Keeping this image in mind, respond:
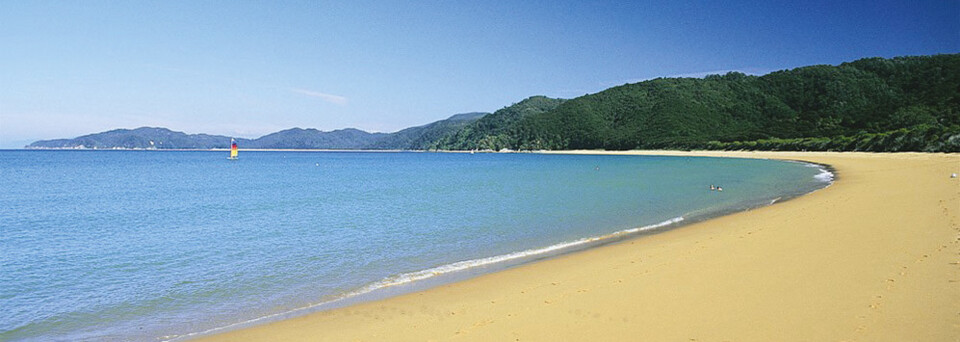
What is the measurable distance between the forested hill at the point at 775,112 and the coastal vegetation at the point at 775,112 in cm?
22

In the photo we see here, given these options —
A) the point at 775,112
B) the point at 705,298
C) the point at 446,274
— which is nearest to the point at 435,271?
the point at 446,274

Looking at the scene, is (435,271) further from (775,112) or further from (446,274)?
(775,112)

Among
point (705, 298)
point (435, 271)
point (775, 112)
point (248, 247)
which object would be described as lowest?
point (248, 247)

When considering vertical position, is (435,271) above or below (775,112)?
below

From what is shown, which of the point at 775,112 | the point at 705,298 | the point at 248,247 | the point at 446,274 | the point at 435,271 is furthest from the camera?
the point at 775,112

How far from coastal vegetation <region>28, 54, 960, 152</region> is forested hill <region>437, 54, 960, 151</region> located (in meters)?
0.22

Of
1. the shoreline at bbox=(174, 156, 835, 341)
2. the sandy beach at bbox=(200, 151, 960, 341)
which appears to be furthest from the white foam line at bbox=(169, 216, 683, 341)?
the sandy beach at bbox=(200, 151, 960, 341)

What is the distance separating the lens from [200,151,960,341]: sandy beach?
485 centimetres

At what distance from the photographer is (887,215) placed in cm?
1177

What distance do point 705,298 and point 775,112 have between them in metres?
137

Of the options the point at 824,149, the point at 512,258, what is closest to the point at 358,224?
the point at 512,258

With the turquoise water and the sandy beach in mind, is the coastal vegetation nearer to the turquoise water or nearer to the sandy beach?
the turquoise water

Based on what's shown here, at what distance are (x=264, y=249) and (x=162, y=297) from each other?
3722 millimetres

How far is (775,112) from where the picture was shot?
12462cm
